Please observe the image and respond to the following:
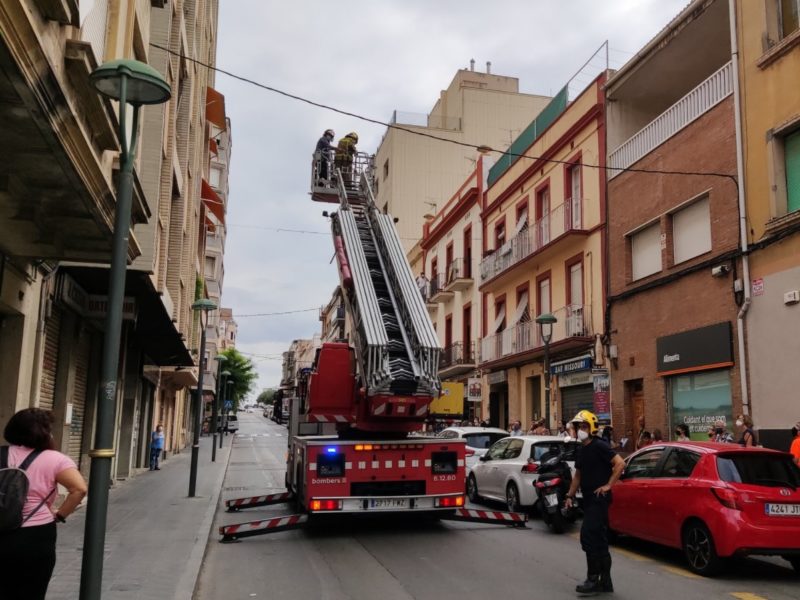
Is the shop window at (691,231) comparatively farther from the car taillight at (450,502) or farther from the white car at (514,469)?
the car taillight at (450,502)

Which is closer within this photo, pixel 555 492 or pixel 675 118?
pixel 555 492

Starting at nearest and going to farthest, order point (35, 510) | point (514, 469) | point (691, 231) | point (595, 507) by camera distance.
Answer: point (35, 510)
point (595, 507)
point (514, 469)
point (691, 231)

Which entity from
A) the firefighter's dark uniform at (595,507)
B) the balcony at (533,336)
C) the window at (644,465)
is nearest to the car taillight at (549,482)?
the window at (644,465)

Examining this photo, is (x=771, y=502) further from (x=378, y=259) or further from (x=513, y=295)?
(x=513, y=295)

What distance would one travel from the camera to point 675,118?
18.7 metres

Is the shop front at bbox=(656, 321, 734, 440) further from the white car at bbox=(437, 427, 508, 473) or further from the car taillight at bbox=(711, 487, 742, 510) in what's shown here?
the car taillight at bbox=(711, 487, 742, 510)

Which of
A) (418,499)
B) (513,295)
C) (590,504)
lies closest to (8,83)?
(590,504)


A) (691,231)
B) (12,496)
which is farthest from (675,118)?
(12,496)

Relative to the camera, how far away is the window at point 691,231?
17219 millimetres

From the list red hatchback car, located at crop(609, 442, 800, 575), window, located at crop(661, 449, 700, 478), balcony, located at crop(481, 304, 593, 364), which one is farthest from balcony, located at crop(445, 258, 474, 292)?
window, located at crop(661, 449, 700, 478)

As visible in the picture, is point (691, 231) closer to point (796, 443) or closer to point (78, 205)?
point (796, 443)

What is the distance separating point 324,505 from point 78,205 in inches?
204

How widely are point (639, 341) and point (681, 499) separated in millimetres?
11394

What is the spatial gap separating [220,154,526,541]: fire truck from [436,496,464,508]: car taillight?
1cm
